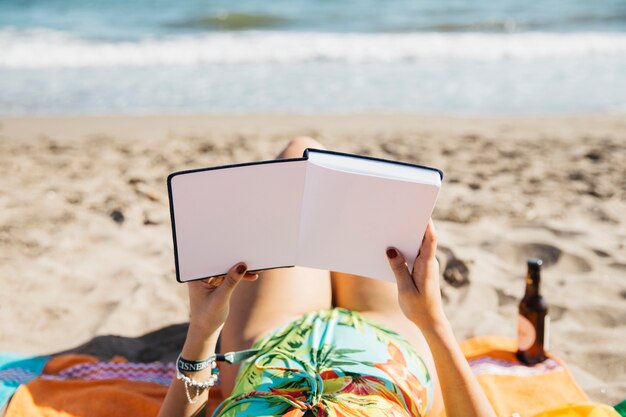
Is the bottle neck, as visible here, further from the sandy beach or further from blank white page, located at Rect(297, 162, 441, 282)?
blank white page, located at Rect(297, 162, 441, 282)

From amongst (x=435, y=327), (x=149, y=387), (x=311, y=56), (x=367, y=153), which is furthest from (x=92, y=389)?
(x=311, y=56)

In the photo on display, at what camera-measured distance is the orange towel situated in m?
2.33

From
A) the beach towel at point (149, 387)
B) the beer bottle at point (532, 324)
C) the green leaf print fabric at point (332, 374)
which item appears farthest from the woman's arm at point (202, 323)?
the beer bottle at point (532, 324)

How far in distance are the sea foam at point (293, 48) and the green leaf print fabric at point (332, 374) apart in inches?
319

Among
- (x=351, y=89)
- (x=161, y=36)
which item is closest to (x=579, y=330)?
(x=351, y=89)

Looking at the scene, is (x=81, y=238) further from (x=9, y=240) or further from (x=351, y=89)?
(x=351, y=89)

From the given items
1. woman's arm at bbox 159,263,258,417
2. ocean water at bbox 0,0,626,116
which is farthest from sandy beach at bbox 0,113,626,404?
woman's arm at bbox 159,263,258,417

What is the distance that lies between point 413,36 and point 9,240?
29.0ft

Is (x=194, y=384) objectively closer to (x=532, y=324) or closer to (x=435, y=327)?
(x=435, y=327)

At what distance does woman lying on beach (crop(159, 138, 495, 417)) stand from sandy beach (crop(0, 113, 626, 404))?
2.94 feet

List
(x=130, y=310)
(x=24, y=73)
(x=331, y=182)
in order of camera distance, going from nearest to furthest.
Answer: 1. (x=331, y=182)
2. (x=130, y=310)
3. (x=24, y=73)

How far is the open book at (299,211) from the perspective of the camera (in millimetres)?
1501

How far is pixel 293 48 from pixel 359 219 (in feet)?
30.0

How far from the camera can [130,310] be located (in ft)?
9.89
